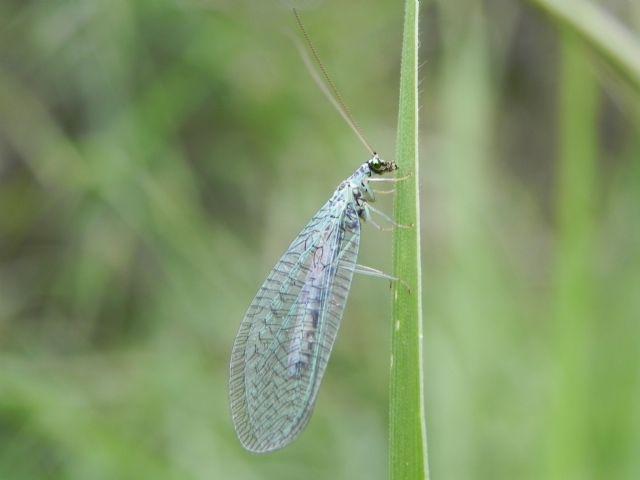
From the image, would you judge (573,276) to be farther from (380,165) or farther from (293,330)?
(293,330)

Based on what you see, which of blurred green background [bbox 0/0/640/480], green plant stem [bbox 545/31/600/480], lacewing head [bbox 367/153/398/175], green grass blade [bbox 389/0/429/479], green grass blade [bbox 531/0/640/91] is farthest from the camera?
blurred green background [bbox 0/0/640/480]

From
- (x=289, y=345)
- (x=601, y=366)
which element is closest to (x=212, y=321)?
(x=289, y=345)

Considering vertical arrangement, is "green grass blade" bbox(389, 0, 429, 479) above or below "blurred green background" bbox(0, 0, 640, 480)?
below

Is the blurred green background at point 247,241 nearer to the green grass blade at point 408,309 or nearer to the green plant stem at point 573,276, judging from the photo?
the green plant stem at point 573,276

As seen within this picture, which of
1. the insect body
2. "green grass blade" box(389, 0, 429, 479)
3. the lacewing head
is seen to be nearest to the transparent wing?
the insect body

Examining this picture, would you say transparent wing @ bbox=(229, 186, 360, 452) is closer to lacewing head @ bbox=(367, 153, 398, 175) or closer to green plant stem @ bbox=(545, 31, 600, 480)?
lacewing head @ bbox=(367, 153, 398, 175)

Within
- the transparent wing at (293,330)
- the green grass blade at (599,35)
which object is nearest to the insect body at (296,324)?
the transparent wing at (293,330)
